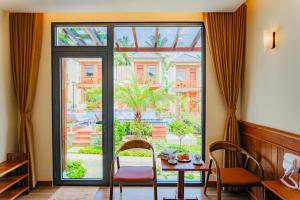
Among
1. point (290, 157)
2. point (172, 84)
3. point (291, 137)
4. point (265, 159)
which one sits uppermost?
point (172, 84)

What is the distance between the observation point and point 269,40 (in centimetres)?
271

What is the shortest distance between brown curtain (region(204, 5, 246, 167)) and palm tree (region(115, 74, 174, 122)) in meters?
0.87

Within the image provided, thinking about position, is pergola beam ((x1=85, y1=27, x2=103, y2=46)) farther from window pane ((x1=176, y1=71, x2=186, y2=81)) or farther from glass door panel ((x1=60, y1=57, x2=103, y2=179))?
window pane ((x1=176, y1=71, x2=186, y2=81))

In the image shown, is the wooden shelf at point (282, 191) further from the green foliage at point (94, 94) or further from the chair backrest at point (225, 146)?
the green foliage at point (94, 94)

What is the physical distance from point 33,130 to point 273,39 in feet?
11.3

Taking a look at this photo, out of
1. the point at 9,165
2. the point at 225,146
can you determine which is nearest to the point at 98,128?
the point at 9,165

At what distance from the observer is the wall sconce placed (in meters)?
2.68

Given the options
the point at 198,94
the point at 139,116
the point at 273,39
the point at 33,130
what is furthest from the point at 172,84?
the point at 33,130

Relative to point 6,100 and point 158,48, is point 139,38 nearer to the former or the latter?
point 158,48

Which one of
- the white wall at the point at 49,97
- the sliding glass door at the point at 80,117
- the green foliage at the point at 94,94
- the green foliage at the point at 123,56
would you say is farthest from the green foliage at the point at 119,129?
the white wall at the point at 49,97

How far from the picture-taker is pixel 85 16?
12.2 ft

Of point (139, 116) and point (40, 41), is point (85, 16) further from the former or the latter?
point (139, 116)

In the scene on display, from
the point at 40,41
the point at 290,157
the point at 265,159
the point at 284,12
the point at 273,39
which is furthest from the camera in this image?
the point at 40,41

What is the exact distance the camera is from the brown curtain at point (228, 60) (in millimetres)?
3541
